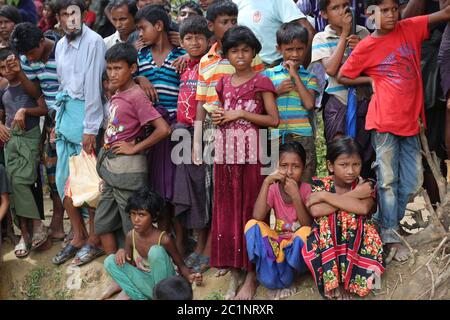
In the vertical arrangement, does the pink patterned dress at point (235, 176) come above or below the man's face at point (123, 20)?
below

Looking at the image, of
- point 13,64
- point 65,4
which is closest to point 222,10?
point 65,4

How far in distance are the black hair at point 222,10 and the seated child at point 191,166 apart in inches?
4.6

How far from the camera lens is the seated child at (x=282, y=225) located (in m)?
4.69

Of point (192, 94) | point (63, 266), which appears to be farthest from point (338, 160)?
point (63, 266)

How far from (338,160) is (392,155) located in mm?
395

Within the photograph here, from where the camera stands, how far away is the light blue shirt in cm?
558

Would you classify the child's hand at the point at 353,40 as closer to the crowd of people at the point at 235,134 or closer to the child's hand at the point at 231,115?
the crowd of people at the point at 235,134

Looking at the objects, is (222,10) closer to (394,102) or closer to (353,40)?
(353,40)

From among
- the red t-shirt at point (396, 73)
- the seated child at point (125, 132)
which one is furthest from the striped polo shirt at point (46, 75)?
the red t-shirt at point (396, 73)

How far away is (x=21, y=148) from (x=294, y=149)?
2.44 meters

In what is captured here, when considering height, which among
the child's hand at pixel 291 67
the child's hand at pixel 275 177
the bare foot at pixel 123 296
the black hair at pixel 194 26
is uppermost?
the black hair at pixel 194 26

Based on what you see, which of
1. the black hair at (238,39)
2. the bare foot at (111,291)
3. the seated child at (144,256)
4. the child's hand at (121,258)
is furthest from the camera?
the bare foot at (111,291)

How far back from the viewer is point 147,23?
5.44 meters

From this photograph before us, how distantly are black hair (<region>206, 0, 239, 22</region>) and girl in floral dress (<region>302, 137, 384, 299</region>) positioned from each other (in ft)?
4.46
